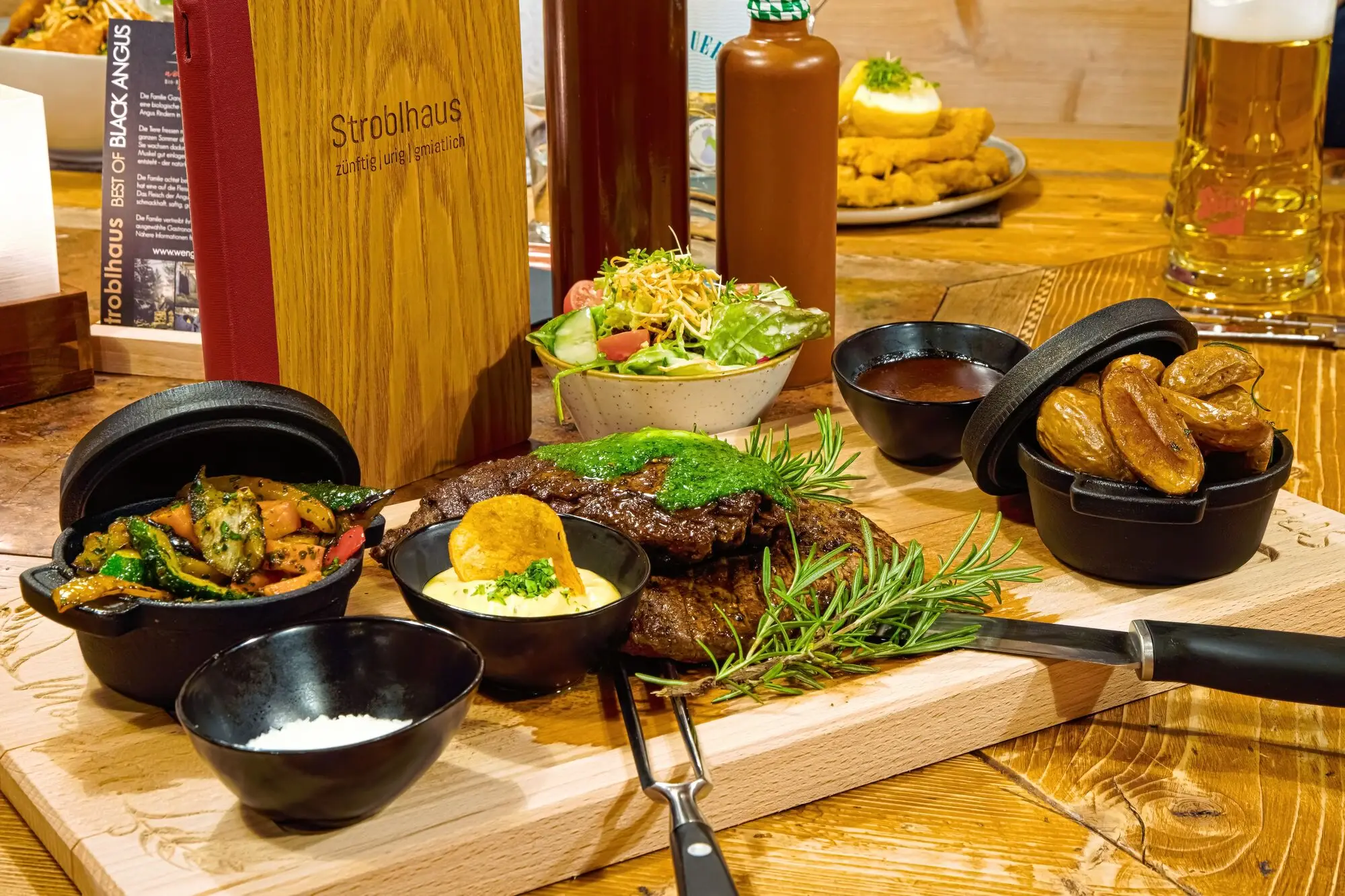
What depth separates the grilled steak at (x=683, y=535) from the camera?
1.21 metres

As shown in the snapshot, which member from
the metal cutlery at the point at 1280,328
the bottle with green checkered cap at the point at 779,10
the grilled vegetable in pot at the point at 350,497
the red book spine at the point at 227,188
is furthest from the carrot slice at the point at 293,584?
the metal cutlery at the point at 1280,328

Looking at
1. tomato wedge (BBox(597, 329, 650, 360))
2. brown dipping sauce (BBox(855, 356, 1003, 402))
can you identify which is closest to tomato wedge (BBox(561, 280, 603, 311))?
tomato wedge (BBox(597, 329, 650, 360))

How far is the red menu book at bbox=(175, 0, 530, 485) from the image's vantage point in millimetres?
1387

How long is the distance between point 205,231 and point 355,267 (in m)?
0.17

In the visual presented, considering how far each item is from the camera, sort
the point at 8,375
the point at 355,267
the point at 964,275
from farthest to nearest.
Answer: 1. the point at 964,275
2. the point at 8,375
3. the point at 355,267

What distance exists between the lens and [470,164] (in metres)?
1.61

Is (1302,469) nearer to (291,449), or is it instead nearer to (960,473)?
(960,473)

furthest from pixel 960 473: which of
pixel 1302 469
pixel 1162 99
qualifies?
pixel 1162 99

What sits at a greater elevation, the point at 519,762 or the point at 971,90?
the point at 971,90

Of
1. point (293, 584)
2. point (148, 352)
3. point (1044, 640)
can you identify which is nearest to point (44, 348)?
point (148, 352)

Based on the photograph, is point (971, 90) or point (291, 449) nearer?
point (291, 449)

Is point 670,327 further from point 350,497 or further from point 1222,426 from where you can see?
point 1222,426

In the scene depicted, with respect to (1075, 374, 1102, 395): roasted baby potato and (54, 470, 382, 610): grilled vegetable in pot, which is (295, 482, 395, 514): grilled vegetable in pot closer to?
(54, 470, 382, 610): grilled vegetable in pot

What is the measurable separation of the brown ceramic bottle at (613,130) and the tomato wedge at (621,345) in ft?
0.90
